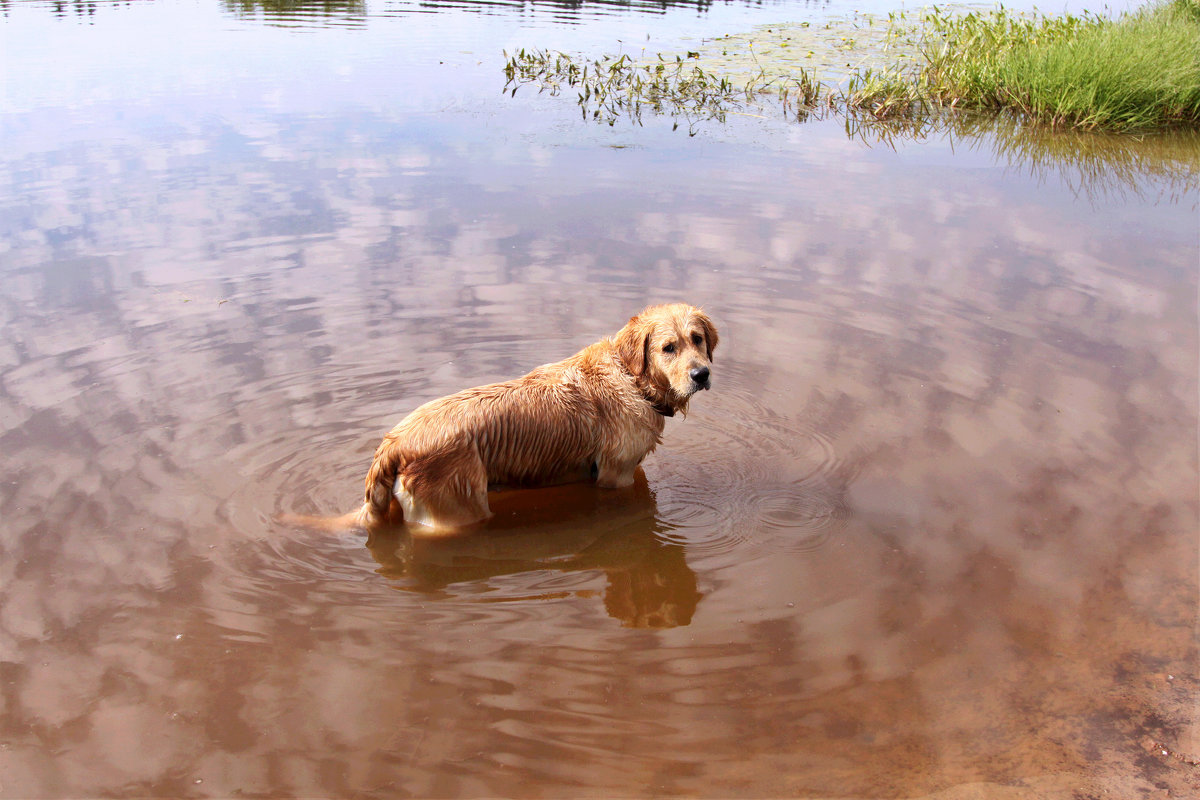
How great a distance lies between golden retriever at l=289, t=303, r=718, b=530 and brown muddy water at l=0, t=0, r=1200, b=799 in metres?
0.26


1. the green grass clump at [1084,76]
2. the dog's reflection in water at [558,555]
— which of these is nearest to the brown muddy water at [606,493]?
the dog's reflection in water at [558,555]

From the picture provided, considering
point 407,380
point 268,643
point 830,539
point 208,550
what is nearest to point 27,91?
point 407,380

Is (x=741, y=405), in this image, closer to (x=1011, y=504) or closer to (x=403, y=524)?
(x=1011, y=504)

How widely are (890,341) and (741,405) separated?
1.89 metres

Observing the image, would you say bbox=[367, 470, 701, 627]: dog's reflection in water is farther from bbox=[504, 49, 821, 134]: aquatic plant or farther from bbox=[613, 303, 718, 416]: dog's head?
bbox=[504, 49, 821, 134]: aquatic plant

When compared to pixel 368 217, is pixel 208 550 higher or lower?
lower

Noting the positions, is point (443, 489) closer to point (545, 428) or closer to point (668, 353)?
point (545, 428)

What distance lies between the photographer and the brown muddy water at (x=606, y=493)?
4.38m

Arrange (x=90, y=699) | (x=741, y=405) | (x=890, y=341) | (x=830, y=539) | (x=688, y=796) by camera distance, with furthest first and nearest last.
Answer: (x=890, y=341) < (x=741, y=405) < (x=830, y=539) < (x=90, y=699) < (x=688, y=796)

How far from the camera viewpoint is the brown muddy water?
14.4ft

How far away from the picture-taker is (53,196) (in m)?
11.3

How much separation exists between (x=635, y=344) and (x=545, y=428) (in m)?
0.88

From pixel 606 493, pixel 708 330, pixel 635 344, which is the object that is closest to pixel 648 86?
pixel 708 330

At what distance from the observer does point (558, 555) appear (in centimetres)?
589
